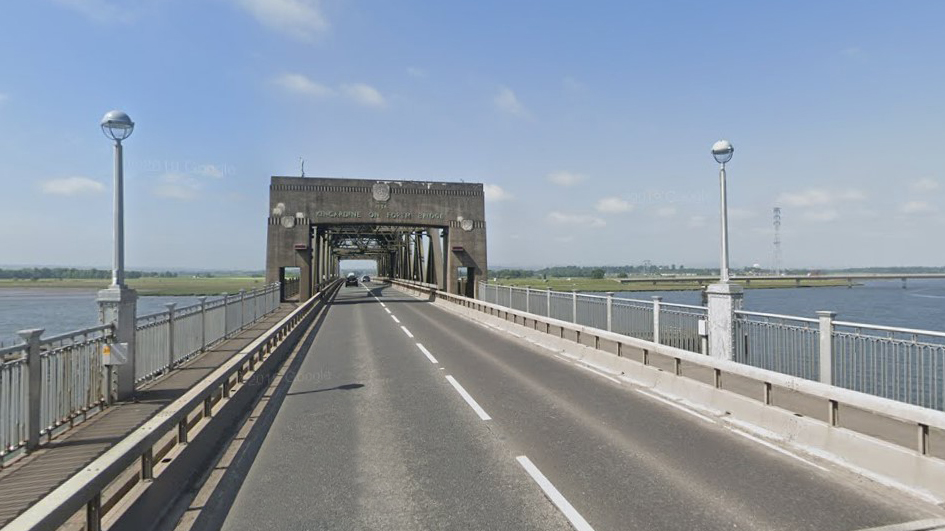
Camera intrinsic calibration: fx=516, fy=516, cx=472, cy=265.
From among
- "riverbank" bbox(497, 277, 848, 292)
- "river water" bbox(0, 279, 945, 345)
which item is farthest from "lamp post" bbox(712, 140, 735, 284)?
"riverbank" bbox(497, 277, 848, 292)

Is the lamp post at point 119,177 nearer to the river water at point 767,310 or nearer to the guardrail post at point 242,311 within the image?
the guardrail post at point 242,311

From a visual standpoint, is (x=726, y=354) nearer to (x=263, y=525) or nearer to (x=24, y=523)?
(x=263, y=525)

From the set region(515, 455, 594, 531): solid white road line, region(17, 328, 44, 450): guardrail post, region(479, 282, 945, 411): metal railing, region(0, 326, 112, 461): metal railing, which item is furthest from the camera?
region(479, 282, 945, 411): metal railing

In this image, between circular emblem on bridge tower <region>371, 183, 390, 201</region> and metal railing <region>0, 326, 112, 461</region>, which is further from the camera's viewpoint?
circular emblem on bridge tower <region>371, 183, 390, 201</region>

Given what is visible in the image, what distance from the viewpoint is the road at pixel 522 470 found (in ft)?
14.8

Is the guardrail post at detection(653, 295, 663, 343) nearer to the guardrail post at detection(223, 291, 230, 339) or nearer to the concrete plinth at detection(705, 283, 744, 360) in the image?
the concrete plinth at detection(705, 283, 744, 360)

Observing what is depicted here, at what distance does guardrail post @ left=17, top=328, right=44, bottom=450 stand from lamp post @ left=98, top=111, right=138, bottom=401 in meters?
2.01

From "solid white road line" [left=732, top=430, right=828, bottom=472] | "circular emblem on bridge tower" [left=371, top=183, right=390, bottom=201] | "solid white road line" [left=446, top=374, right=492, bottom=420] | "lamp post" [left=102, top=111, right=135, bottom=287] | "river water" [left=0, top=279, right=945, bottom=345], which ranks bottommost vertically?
"river water" [left=0, top=279, right=945, bottom=345]

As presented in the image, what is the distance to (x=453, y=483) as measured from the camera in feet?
17.4

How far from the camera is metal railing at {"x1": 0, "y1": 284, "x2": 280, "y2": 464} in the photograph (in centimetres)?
544

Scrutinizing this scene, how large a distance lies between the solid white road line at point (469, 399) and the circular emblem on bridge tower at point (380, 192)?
2613 cm

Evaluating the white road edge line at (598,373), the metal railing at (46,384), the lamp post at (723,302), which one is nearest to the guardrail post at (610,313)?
the white road edge line at (598,373)

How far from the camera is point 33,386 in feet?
18.8

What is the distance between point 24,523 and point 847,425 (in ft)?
26.6
